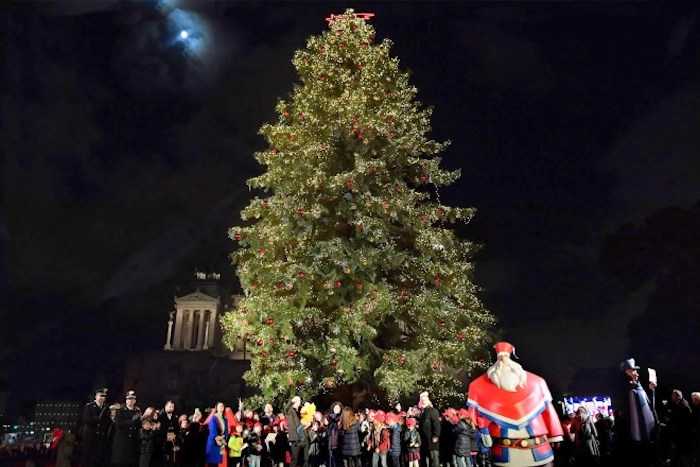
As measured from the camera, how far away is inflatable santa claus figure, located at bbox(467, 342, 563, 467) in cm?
578

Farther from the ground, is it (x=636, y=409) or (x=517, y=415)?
(x=636, y=409)

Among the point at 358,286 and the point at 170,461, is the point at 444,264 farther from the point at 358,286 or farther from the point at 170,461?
the point at 170,461

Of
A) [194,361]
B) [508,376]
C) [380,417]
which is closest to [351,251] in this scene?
[380,417]

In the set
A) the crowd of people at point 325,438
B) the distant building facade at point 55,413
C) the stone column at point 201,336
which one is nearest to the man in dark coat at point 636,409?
the crowd of people at point 325,438

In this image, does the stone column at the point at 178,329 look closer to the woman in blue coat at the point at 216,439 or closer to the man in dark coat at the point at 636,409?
the woman in blue coat at the point at 216,439

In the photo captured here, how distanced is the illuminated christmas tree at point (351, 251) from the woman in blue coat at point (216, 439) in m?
3.08

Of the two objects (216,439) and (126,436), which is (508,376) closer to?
(216,439)

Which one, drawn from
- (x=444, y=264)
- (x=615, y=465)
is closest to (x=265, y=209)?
(x=444, y=264)

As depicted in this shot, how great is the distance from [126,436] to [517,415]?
8097 mm

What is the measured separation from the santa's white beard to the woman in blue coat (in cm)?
715

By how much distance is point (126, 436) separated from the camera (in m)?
10.9

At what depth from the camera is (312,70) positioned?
17672 mm

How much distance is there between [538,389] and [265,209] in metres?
11.4

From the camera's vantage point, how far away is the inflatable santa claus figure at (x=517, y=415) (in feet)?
19.0
